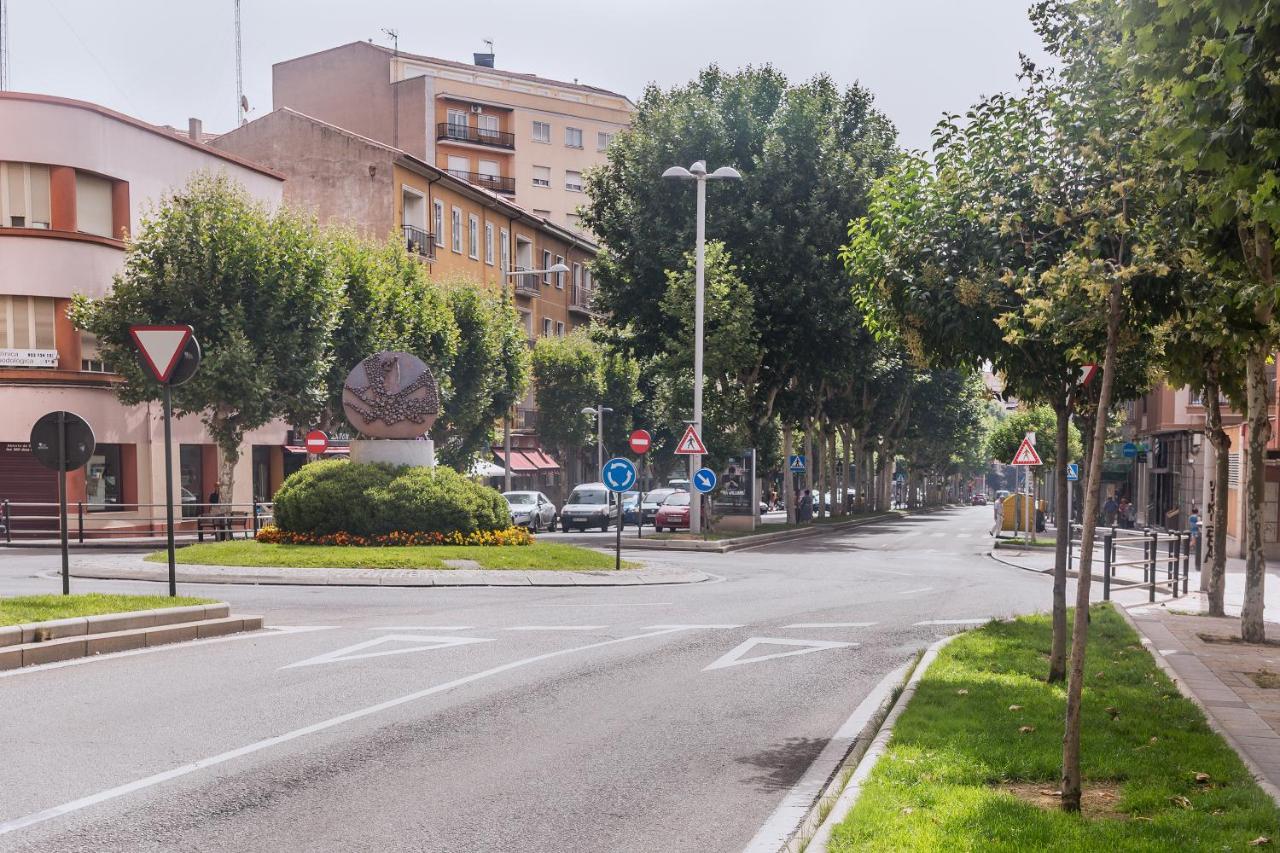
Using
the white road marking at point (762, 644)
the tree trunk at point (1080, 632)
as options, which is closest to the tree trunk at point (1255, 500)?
the white road marking at point (762, 644)

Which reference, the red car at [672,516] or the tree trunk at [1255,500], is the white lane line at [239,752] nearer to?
the tree trunk at [1255,500]

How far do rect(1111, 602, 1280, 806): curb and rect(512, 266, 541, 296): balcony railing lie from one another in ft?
169

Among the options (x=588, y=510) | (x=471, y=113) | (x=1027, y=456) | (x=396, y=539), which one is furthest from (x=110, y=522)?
(x=471, y=113)

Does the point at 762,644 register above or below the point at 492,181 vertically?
below

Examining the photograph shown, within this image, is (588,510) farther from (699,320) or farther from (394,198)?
(394,198)

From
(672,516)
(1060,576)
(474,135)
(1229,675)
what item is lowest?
(672,516)

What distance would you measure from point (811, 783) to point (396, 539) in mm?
17505

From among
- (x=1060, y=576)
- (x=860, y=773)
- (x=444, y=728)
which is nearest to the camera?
(x=860, y=773)

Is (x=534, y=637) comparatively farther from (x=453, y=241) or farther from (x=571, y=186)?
(x=571, y=186)

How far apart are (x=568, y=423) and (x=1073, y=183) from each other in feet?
179

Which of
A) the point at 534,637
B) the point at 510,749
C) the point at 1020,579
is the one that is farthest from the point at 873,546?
the point at 510,749

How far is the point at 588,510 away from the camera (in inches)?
1848

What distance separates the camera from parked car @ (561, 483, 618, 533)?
46.9 meters

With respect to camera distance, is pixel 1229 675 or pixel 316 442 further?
pixel 316 442
